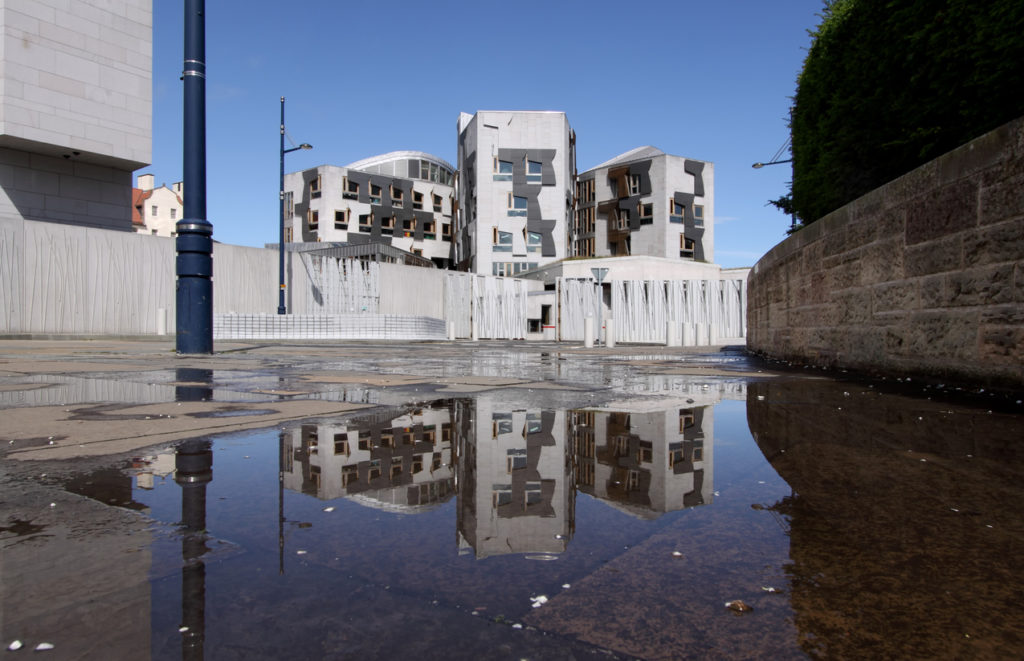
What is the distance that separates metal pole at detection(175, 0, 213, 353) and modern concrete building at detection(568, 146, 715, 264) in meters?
45.8

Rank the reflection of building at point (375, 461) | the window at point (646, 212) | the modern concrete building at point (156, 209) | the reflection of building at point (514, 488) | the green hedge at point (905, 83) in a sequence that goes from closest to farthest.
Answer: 1. the reflection of building at point (514, 488)
2. the reflection of building at point (375, 461)
3. the green hedge at point (905, 83)
4. the window at point (646, 212)
5. the modern concrete building at point (156, 209)

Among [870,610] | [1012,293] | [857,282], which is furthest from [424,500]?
[857,282]

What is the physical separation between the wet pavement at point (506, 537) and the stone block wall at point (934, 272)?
141 centimetres

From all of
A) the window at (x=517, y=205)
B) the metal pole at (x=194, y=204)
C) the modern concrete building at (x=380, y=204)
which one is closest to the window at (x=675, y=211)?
the window at (x=517, y=205)

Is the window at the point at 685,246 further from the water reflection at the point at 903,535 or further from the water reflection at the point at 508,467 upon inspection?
the water reflection at the point at 508,467

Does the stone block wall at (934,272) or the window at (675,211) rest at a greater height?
the window at (675,211)

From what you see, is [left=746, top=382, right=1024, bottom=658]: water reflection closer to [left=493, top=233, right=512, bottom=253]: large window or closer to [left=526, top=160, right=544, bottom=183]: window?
[left=493, top=233, right=512, bottom=253]: large window

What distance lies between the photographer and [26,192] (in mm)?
22500

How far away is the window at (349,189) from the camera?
190 ft

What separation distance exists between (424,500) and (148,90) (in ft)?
92.8

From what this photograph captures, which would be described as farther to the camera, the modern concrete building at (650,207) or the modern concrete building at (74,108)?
the modern concrete building at (650,207)

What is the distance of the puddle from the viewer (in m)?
1.06

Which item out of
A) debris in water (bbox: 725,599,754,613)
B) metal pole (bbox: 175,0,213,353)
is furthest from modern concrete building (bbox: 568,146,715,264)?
debris in water (bbox: 725,599,754,613)

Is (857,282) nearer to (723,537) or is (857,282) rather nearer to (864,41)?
(864,41)
